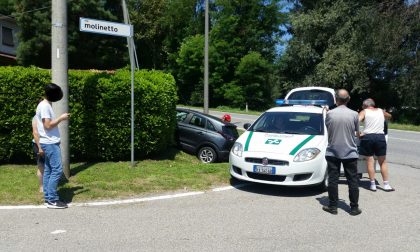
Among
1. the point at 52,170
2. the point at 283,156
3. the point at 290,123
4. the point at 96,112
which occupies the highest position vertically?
the point at 96,112

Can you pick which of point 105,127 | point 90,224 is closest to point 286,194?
point 90,224

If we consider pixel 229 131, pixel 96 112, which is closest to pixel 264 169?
pixel 96 112

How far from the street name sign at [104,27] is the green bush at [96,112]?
1.18 m

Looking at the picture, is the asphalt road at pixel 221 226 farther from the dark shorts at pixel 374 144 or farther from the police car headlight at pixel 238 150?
the dark shorts at pixel 374 144

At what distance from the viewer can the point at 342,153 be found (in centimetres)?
669

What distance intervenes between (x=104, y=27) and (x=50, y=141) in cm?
301

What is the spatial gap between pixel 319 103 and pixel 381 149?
3.52m

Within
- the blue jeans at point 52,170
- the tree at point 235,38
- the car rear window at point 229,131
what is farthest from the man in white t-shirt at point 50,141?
the tree at point 235,38

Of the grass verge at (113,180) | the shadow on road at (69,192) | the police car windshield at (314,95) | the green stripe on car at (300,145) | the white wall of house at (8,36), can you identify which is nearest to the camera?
the shadow on road at (69,192)

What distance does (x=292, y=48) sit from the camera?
37562 mm

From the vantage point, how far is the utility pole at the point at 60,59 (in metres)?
8.17

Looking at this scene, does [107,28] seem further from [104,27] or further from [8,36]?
[8,36]

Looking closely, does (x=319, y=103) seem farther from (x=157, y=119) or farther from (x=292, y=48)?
(x=292, y=48)

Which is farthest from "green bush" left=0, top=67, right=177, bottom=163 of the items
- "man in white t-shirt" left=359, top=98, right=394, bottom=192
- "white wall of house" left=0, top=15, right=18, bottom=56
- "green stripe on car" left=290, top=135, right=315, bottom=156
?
"white wall of house" left=0, top=15, right=18, bottom=56
